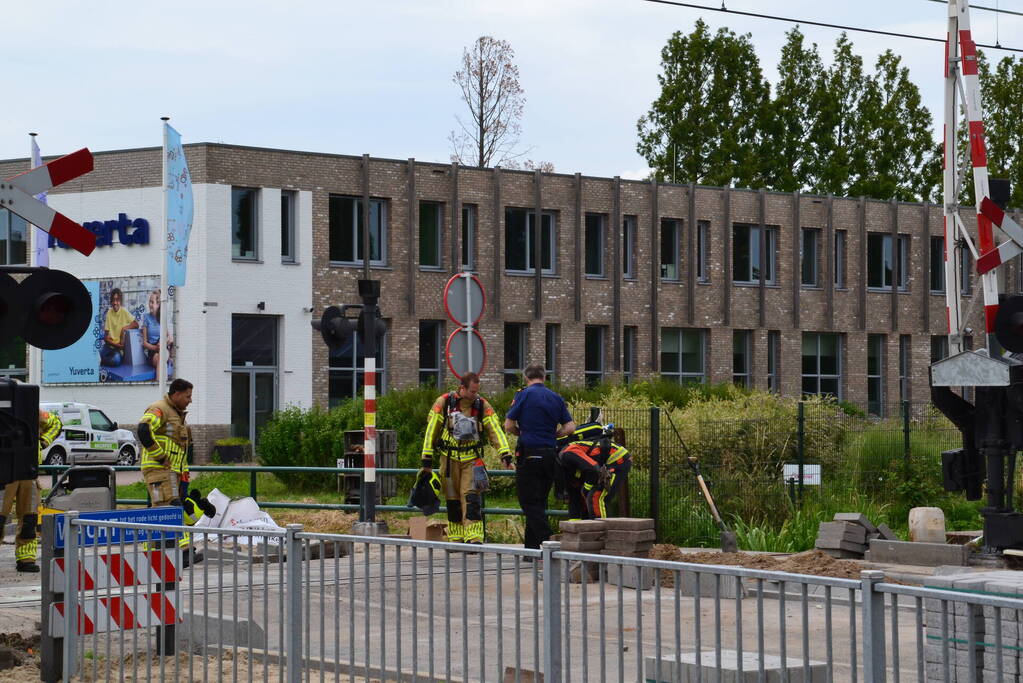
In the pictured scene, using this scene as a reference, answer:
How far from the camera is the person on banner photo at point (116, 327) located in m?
41.5

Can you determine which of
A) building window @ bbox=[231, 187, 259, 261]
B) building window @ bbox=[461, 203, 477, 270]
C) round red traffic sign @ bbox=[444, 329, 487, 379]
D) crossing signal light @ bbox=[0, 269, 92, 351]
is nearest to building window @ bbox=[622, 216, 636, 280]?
building window @ bbox=[461, 203, 477, 270]

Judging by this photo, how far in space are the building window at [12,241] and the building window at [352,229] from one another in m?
8.43

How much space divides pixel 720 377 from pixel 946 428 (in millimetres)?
28573

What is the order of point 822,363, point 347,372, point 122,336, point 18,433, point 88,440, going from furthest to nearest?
point 822,363 → point 347,372 → point 122,336 → point 88,440 → point 18,433

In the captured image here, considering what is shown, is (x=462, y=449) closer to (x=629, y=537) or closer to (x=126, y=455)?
(x=629, y=537)

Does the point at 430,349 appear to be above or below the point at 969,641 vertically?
above

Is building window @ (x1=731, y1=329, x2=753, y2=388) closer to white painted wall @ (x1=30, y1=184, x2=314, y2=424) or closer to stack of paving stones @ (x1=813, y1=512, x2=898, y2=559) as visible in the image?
white painted wall @ (x1=30, y1=184, x2=314, y2=424)

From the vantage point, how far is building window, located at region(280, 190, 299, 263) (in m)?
42.2

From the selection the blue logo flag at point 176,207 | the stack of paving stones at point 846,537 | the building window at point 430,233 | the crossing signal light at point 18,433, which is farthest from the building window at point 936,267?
the crossing signal light at point 18,433

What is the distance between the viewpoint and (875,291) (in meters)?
53.2

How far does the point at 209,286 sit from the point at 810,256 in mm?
21029

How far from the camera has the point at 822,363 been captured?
52.4 metres

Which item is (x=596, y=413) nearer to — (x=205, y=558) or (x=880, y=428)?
(x=880, y=428)

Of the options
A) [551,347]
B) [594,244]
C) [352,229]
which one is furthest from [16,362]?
[594,244]
